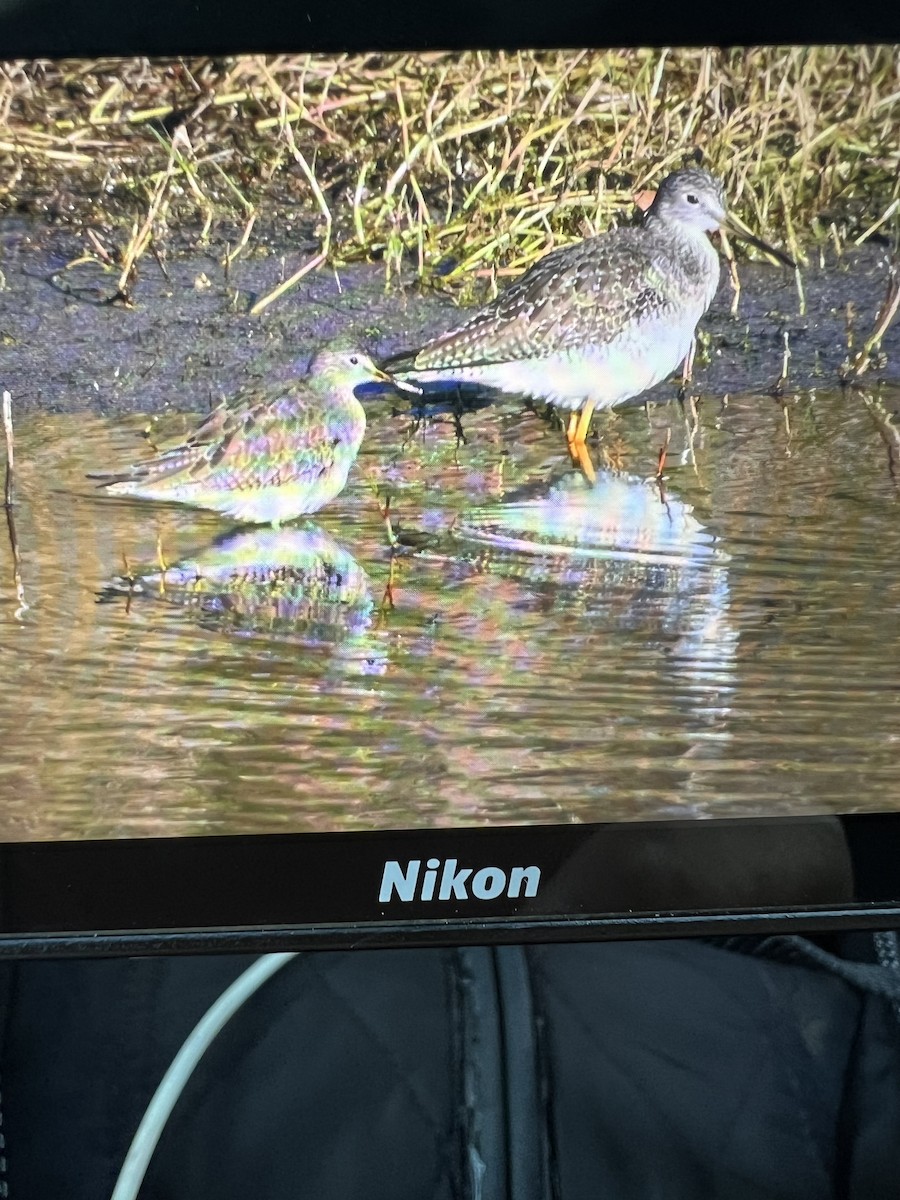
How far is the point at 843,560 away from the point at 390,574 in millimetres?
185

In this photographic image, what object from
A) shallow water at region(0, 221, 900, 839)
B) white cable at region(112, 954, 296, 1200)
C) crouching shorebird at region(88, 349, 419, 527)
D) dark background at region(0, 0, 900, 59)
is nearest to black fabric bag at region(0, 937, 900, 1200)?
white cable at region(112, 954, 296, 1200)

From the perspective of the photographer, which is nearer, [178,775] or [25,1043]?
[178,775]

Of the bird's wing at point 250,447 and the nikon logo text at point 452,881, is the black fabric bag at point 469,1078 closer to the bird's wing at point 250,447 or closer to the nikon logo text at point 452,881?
the nikon logo text at point 452,881

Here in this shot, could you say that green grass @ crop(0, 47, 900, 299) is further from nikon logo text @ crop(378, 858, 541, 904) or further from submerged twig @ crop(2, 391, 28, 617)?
nikon logo text @ crop(378, 858, 541, 904)

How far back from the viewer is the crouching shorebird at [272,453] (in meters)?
0.37

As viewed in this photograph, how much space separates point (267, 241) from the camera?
35 cm

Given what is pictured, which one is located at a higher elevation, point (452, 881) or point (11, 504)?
point (11, 504)

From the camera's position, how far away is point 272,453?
14.9 inches

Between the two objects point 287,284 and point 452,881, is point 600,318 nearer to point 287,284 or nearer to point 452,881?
point 287,284

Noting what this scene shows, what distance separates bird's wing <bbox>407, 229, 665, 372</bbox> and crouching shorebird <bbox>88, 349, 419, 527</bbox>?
0.03 m

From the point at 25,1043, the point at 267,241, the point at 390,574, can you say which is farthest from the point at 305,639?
the point at 25,1043

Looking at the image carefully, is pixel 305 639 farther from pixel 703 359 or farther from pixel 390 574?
pixel 703 359

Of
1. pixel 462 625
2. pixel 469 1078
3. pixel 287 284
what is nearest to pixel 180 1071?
pixel 469 1078

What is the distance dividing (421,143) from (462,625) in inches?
7.1
